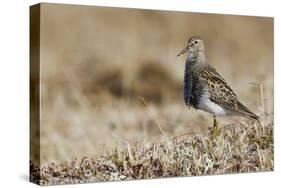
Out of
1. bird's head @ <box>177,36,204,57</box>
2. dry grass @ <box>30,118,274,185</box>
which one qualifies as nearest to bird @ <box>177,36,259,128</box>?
bird's head @ <box>177,36,204,57</box>

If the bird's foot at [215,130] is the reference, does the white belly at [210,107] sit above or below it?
above

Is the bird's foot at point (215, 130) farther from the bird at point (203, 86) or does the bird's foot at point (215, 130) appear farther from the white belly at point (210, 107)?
the white belly at point (210, 107)

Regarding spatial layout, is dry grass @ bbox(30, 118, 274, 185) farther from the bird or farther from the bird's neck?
the bird's neck

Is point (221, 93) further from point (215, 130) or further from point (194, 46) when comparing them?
point (194, 46)

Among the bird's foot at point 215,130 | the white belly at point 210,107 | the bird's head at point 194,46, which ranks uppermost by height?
the bird's head at point 194,46

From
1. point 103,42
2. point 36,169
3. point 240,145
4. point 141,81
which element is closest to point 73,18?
point 103,42

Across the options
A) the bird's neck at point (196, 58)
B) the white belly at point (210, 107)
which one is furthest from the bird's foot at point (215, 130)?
the bird's neck at point (196, 58)

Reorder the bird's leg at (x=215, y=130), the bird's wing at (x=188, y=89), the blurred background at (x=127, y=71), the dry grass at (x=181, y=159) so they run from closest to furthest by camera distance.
→ the blurred background at (x=127, y=71) < the dry grass at (x=181, y=159) < the bird's wing at (x=188, y=89) < the bird's leg at (x=215, y=130)
